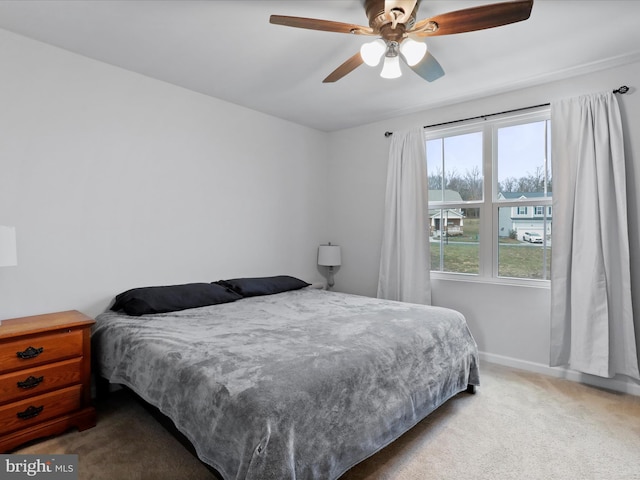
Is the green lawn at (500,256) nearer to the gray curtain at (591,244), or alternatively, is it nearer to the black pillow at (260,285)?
the gray curtain at (591,244)

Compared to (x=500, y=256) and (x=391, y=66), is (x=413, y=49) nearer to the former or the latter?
(x=391, y=66)

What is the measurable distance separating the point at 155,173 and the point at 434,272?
9.54 ft

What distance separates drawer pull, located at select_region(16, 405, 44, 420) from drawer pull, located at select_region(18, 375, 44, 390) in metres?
0.13

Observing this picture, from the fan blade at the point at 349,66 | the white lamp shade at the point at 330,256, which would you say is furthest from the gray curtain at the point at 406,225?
the fan blade at the point at 349,66

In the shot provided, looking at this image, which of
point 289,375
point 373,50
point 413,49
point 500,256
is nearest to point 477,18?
point 413,49

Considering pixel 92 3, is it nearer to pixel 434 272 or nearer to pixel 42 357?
pixel 42 357

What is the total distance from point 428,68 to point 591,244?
189cm

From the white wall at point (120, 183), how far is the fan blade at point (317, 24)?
175 centimetres

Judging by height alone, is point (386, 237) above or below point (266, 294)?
above

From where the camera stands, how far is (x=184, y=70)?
289 centimetres

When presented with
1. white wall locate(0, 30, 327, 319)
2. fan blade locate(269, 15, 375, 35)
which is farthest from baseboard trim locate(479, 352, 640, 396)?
fan blade locate(269, 15, 375, 35)

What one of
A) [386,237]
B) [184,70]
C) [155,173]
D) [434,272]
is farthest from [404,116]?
[155,173]

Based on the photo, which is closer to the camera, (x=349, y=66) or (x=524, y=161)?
(x=349, y=66)
